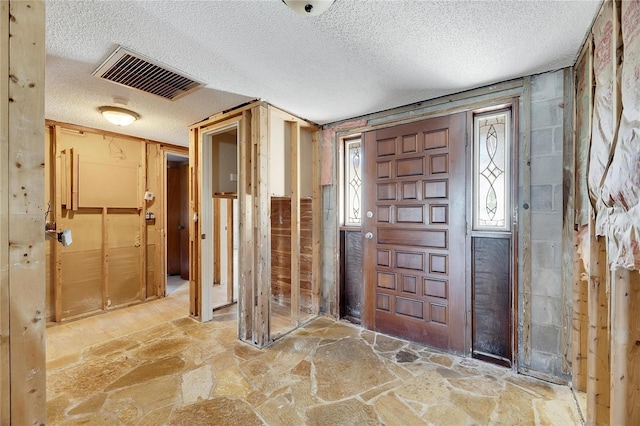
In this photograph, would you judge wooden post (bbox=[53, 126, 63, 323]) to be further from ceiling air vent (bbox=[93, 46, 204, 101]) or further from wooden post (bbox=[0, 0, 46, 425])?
wooden post (bbox=[0, 0, 46, 425])

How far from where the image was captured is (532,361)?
7.22 feet

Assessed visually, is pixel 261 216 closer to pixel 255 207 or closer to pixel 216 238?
pixel 255 207

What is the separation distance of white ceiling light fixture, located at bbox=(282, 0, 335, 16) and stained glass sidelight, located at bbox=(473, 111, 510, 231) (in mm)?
1749

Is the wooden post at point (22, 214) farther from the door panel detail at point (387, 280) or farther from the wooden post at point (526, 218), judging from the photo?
the wooden post at point (526, 218)

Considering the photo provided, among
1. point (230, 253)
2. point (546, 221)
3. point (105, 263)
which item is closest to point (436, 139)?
point (546, 221)

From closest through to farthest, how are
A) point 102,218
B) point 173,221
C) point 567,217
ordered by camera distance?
1. point 567,217
2. point 102,218
3. point 173,221

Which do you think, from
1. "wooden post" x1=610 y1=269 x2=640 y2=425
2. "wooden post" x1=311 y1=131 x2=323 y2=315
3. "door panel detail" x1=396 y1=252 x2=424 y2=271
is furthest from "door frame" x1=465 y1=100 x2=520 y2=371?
"wooden post" x1=311 y1=131 x2=323 y2=315

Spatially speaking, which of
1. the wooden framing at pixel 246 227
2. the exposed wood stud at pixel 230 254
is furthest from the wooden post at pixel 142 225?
the wooden framing at pixel 246 227

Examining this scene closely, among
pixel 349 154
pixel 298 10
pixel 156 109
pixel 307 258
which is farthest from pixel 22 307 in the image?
pixel 349 154

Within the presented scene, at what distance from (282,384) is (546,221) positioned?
7.71 feet

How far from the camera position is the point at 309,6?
1.43 metres

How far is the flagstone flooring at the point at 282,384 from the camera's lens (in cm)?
177

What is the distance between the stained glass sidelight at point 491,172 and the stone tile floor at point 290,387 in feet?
4.11

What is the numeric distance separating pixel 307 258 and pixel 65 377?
7.77ft
